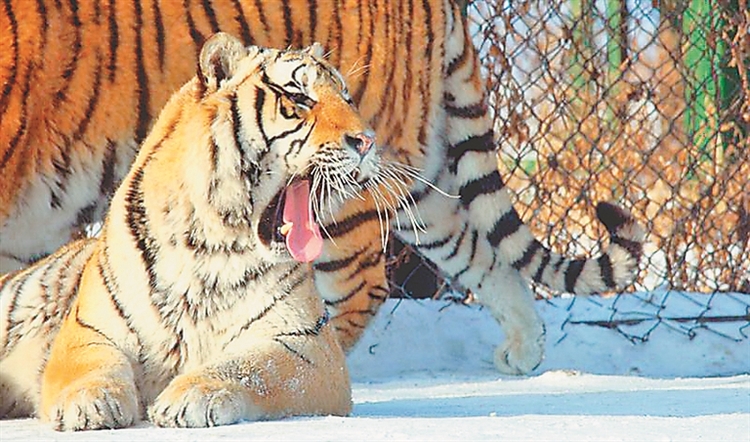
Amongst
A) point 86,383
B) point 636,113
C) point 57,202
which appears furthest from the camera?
point 636,113

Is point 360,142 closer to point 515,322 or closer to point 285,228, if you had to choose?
point 285,228

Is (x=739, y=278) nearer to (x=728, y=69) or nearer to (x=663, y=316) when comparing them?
(x=663, y=316)

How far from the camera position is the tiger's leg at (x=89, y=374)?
8.71 ft

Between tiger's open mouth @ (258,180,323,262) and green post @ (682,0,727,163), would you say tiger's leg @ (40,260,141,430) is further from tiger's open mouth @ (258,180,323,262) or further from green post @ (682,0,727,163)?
green post @ (682,0,727,163)

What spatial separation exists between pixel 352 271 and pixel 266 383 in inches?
61.2

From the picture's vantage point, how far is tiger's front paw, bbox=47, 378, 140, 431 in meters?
2.65

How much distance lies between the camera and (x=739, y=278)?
213 inches

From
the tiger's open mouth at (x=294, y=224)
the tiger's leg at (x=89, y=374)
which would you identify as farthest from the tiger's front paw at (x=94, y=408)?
the tiger's open mouth at (x=294, y=224)

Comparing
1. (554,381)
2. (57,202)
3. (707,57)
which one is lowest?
(554,381)

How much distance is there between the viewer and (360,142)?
2818mm


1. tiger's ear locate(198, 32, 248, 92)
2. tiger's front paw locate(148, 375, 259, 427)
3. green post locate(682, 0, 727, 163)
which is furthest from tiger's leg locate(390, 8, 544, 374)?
tiger's front paw locate(148, 375, 259, 427)

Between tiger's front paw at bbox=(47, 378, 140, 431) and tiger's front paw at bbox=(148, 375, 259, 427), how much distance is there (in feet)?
0.16

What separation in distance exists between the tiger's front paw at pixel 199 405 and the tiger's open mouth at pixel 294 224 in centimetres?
32

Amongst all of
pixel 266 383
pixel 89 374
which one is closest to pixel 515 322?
pixel 266 383
